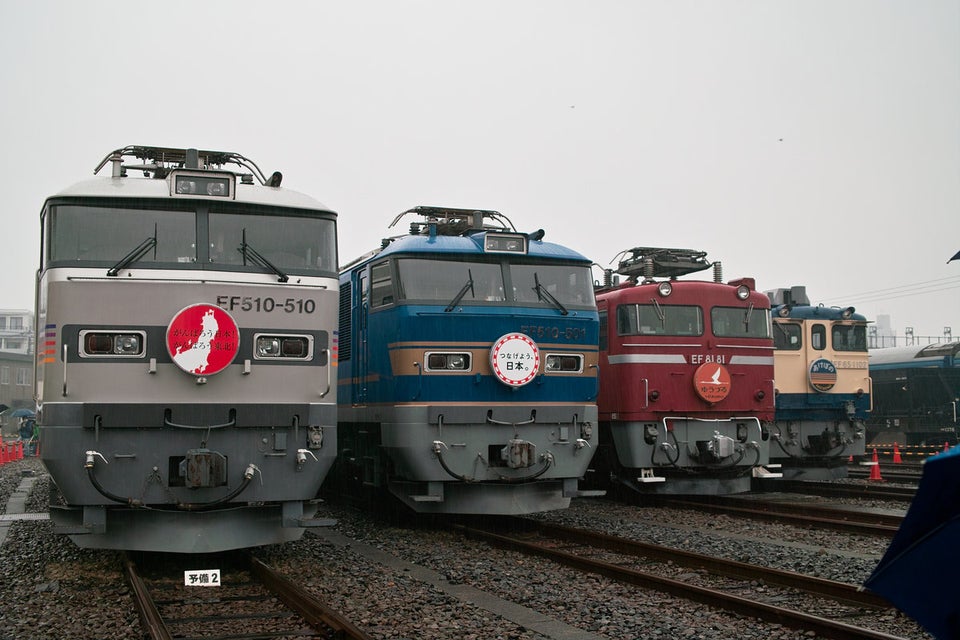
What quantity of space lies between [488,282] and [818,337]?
390 inches

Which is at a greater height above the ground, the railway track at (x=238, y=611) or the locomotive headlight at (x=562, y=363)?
the locomotive headlight at (x=562, y=363)

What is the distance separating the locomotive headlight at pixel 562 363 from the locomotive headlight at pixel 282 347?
12.0 ft

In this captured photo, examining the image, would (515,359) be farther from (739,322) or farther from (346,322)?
(739,322)

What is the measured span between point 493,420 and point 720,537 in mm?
3219

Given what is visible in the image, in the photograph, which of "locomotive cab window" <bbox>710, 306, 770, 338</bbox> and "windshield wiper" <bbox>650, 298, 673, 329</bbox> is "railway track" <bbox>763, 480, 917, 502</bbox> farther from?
"windshield wiper" <bbox>650, 298, 673, 329</bbox>

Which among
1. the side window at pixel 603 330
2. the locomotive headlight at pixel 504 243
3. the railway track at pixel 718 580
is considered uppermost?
the locomotive headlight at pixel 504 243

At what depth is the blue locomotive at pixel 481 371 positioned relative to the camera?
11.8 metres

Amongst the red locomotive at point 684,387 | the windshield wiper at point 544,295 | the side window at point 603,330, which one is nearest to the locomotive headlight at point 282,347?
the windshield wiper at point 544,295

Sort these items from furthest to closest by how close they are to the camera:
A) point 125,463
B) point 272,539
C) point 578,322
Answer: point 578,322
point 272,539
point 125,463

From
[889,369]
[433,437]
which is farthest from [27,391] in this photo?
[433,437]

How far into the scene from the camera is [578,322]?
1260 centimetres

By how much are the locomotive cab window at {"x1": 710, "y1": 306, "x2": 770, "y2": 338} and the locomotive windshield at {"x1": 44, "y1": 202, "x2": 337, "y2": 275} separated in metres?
7.99

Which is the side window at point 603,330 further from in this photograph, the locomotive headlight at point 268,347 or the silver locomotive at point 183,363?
the locomotive headlight at point 268,347

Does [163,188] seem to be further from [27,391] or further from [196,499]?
[27,391]
